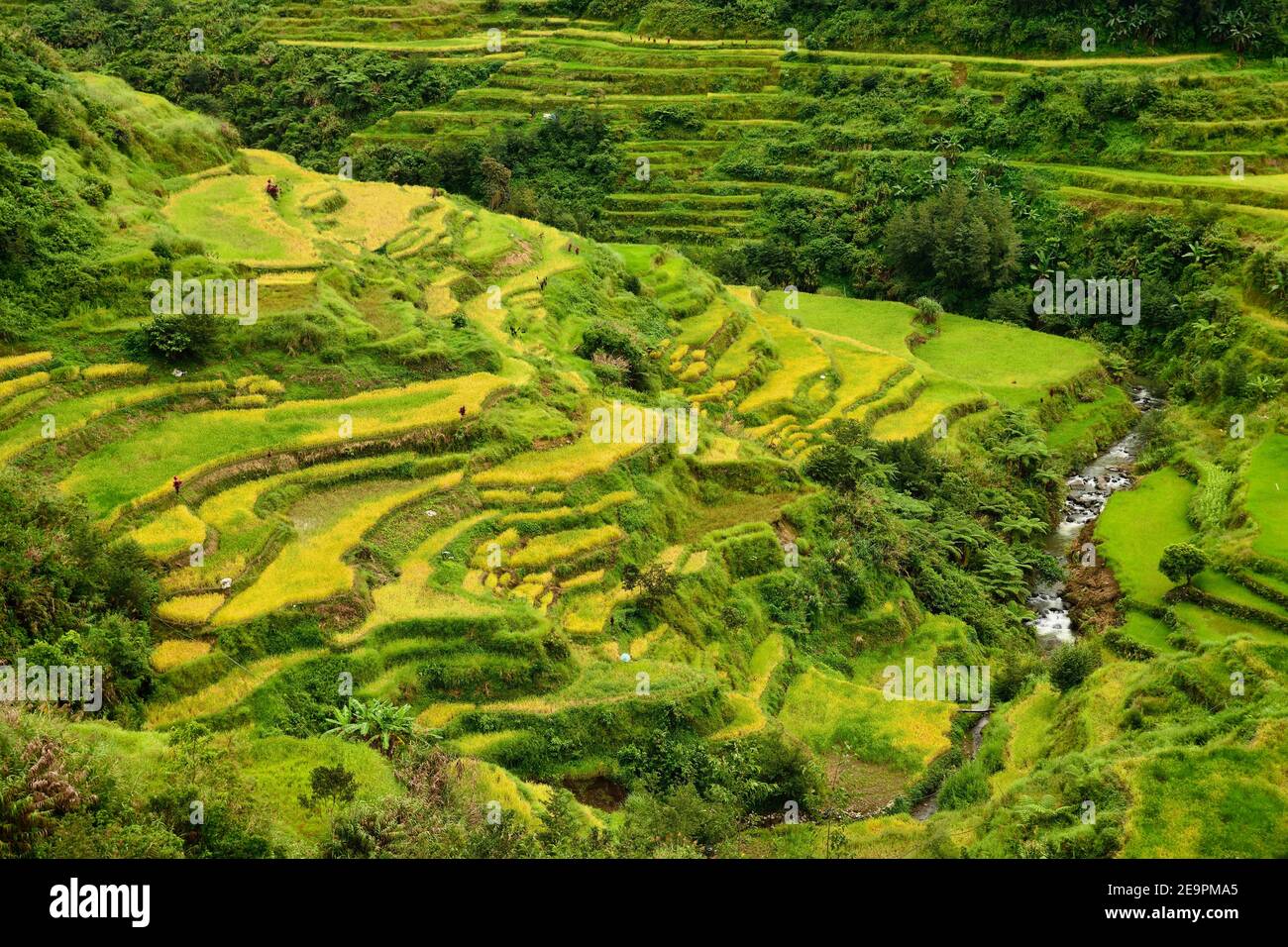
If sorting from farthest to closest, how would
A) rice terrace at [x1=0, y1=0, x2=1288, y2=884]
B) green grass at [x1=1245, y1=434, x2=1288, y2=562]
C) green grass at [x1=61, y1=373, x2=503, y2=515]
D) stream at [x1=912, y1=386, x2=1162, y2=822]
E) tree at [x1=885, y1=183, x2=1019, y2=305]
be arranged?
tree at [x1=885, y1=183, x2=1019, y2=305], green grass at [x1=1245, y1=434, x2=1288, y2=562], stream at [x1=912, y1=386, x2=1162, y2=822], green grass at [x1=61, y1=373, x2=503, y2=515], rice terrace at [x1=0, y1=0, x2=1288, y2=884]

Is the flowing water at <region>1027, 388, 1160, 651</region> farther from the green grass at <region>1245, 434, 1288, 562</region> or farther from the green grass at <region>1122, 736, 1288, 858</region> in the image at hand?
the green grass at <region>1122, 736, 1288, 858</region>

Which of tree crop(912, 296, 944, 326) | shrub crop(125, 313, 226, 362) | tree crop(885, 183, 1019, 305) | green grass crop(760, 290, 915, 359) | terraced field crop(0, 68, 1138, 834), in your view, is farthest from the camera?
tree crop(885, 183, 1019, 305)

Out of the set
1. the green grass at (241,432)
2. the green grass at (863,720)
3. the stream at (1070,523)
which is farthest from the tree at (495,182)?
the green grass at (863,720)

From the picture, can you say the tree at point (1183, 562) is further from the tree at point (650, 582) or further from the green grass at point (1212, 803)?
the tree at point (650, 582)

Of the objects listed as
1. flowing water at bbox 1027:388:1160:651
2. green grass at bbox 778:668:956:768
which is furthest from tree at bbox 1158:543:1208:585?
green grass at bbox 778:668:956:768

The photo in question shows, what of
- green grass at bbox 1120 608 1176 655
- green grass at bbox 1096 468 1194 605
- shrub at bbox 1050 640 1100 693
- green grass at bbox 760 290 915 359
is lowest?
green grass at bbox 1120 608 1176 655

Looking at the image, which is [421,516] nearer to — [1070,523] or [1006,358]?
[1070,523]

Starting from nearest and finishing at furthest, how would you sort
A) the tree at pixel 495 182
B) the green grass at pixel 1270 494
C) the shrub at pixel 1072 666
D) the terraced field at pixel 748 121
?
the shrub at pixel 1072 666, the green grass at pixel 1270 494, the terraced field at pixel 748 121, the tree at pixel 495 182

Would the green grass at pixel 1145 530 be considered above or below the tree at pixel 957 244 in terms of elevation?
below
